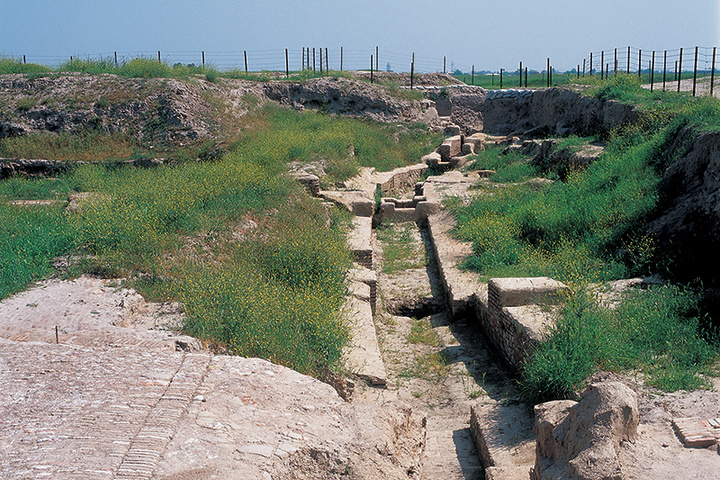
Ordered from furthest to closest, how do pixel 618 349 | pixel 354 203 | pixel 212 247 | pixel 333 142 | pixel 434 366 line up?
pixel 333 142, pixel 354 203, pixel 212 247, pixel 434 366, pixel 618 349

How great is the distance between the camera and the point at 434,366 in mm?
6848

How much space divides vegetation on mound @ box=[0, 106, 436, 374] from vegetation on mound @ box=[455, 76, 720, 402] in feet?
7.34

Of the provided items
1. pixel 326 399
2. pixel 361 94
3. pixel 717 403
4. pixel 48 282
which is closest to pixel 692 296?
pixel 717 403

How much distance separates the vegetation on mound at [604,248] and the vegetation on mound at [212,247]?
2237mm

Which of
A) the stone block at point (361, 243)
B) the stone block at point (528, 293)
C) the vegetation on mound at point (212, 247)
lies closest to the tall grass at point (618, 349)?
the stone block at point (528, 293)

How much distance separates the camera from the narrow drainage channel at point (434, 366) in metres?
5.25

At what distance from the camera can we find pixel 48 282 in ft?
19.8

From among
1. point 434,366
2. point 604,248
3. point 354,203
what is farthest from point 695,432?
point 354,203

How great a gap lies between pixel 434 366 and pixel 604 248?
3453mm

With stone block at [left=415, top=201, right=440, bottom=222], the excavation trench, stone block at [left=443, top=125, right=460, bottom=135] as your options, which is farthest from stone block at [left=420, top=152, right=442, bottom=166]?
the excavation trench

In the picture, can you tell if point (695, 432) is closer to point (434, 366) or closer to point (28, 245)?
point (434, 366)

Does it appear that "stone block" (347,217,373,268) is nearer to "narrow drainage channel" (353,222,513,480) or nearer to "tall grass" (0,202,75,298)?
"narrow drainage channel" (353,222,513,480)

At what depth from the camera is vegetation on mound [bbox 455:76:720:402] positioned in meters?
5.13

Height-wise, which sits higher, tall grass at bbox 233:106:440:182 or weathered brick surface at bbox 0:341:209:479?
tall grass at bbox 233:106:440:182
